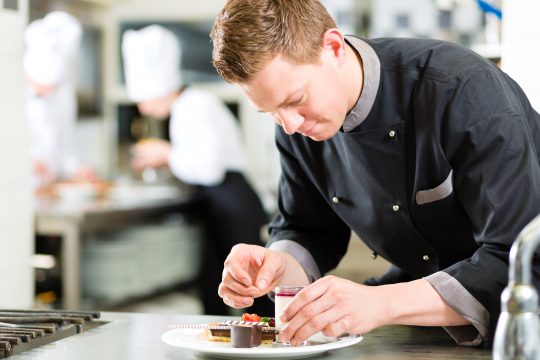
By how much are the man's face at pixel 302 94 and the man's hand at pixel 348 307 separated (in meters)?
0.31

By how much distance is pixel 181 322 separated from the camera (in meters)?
1.92

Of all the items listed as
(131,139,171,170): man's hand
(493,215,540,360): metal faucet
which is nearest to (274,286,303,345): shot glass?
(493,215,540,360): metal faucet

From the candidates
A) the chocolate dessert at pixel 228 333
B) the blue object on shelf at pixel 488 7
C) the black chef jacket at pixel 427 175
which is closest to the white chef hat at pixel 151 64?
the blue object on shelf at pixel 488 7

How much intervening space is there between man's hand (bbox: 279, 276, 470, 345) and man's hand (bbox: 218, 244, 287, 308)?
0.28 metres

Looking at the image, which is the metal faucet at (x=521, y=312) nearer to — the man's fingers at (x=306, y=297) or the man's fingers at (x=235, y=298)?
the man's fingers at (x=306, y=297)

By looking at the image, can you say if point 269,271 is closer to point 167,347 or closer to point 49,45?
point 167,347

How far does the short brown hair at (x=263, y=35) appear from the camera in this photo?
1.60 meters

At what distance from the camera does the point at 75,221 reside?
460cm

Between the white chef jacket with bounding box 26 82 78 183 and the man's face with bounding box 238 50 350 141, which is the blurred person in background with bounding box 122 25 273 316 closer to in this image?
the white chef jacket with bounding box 26 82 78 183

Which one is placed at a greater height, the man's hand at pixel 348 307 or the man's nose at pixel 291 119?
the man's nose at pixel 291 119

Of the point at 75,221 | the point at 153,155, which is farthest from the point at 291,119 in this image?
the point at 153,155

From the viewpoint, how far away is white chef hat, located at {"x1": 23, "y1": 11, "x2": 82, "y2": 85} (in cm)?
580

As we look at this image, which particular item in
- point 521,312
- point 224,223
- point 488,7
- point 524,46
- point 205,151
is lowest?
point 224,223

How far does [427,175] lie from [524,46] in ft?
3.07
